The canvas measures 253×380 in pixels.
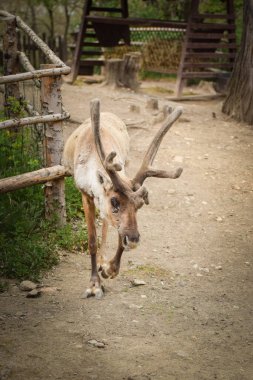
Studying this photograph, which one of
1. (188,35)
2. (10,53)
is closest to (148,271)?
(10,53)

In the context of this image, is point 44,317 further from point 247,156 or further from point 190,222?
point 247,156

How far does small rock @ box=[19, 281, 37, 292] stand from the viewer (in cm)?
488

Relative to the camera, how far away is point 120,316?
179 inches

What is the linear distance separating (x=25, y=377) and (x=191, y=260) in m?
2.67

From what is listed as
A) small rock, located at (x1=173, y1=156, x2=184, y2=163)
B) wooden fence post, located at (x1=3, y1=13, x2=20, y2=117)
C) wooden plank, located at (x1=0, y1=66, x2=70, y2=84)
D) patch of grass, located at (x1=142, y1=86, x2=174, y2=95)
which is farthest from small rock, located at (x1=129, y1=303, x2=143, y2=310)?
patch of grass, located at (x1=142, y1=86, x2=174, y2=95)

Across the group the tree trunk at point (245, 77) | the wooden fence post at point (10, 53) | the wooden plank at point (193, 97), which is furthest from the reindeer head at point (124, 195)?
the wooden plank at point (193, 97)

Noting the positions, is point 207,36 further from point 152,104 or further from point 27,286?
point 27,286

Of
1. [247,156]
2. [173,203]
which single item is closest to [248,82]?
[247,156]

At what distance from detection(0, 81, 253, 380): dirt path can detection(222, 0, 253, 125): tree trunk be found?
9.07ft

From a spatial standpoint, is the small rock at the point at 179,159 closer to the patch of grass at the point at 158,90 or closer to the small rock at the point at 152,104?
the small rock at the point at 152,104

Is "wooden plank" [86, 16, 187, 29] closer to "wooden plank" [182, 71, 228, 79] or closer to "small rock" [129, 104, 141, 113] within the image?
"wooden plank" [182, 71, 228, 79]

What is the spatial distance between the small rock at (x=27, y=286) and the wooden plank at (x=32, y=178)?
90cm

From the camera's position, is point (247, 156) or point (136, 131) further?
point (136, 131)

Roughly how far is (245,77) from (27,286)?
7.31 m
